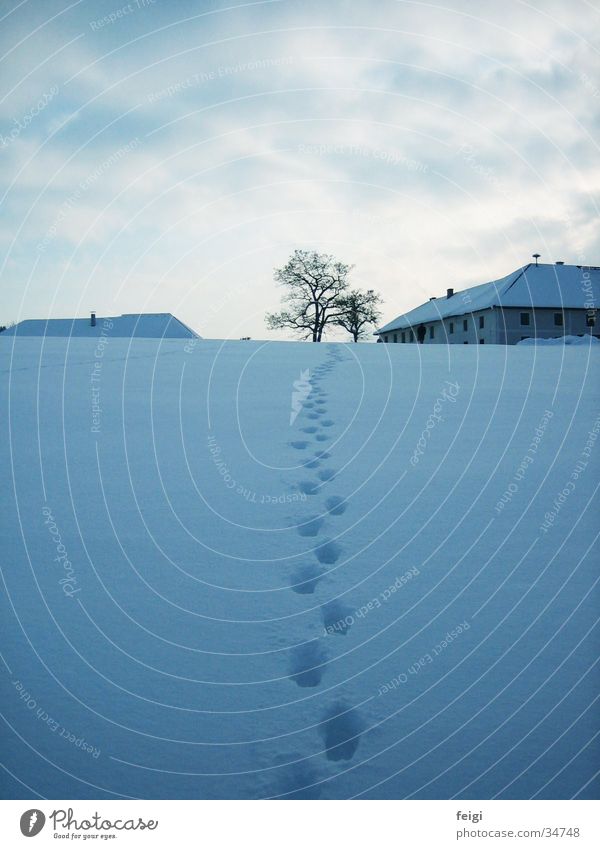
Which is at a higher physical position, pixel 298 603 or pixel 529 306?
pixel 529 306

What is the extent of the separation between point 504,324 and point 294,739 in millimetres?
42949

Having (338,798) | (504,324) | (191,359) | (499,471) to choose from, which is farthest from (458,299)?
(338,798)

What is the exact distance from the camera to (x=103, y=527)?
4.09 m

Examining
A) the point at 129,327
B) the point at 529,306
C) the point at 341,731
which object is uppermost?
the point at 529,306

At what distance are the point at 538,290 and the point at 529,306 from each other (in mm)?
2712

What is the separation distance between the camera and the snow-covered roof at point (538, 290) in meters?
41.9

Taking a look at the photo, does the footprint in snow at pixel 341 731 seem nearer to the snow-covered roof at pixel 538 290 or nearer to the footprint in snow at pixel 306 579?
the footprint in snow at pixel 306 579

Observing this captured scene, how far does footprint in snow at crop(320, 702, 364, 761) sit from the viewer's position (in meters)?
2.50

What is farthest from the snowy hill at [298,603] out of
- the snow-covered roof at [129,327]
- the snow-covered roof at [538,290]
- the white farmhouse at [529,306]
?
the snow-covered roof at [538,290]

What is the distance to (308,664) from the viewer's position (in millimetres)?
2936
